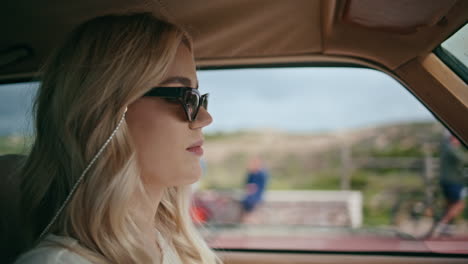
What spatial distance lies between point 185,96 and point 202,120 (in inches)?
4.2

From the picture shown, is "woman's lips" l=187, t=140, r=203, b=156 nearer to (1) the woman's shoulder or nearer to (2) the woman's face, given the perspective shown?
(2) the woman's face

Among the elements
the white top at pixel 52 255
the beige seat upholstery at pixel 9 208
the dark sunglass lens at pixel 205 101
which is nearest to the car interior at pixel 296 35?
the beige seat upholstery at pixel 9 208

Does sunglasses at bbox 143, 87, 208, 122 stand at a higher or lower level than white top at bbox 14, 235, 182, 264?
higher

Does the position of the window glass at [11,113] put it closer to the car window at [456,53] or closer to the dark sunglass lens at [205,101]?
the dark sunglass lens at [205,101]

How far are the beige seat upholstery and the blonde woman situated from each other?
0.08 metres

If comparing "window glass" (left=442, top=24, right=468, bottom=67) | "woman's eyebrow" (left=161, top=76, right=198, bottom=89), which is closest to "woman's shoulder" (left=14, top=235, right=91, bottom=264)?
"woman's eyebrow" (left=161, top=76, right=198, bottom=89)

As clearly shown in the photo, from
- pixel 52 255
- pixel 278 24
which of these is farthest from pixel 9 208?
pixel 278 24

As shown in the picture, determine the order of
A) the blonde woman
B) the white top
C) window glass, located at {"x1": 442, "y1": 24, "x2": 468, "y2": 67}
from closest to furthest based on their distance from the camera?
1. the white top
2. the blonde woman
3. window glass, located at {"x1": 442, "y1": 24, "x2": 468, "y2": 67}

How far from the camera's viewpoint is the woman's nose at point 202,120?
1666 millimetres

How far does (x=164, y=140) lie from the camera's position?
1.61 m

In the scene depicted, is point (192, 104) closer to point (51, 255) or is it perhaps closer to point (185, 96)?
point (185, 96)

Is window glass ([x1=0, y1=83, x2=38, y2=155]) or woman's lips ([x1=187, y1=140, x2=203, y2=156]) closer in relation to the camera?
woman's lips ([x1=187, y1=140, x2=203, y2=156])

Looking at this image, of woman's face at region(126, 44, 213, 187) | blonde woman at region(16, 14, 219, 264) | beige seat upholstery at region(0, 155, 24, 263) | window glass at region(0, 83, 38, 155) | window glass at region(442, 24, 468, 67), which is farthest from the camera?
window glass at region(0, 83, 38, 155)

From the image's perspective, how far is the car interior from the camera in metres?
1.81
